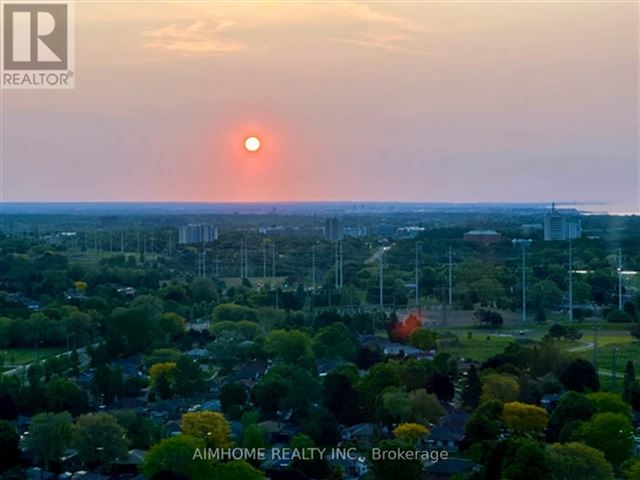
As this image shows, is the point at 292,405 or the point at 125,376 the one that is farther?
the point at 125,376

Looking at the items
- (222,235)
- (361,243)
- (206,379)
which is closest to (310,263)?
(361,243)

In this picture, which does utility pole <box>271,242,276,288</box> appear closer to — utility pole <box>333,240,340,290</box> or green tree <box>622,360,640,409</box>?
utility pole <box>333,240,340,290</box>

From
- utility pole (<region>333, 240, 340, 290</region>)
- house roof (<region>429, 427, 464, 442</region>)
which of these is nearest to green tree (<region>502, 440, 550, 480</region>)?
house roof (<region>429, 427, 464, 442</region>)

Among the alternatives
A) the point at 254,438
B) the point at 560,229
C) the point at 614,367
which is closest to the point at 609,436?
the point at 254,438

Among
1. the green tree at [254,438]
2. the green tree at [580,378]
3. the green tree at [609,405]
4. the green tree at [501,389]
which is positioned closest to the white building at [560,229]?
the green tree at [580,378]

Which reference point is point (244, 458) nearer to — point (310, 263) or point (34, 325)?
point (34, 325)

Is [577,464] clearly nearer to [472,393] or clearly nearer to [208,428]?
[208,428]

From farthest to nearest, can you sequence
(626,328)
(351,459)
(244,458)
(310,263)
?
1. (310,263)
2. (626,328)
3. (351,459)
4. (244,458)
